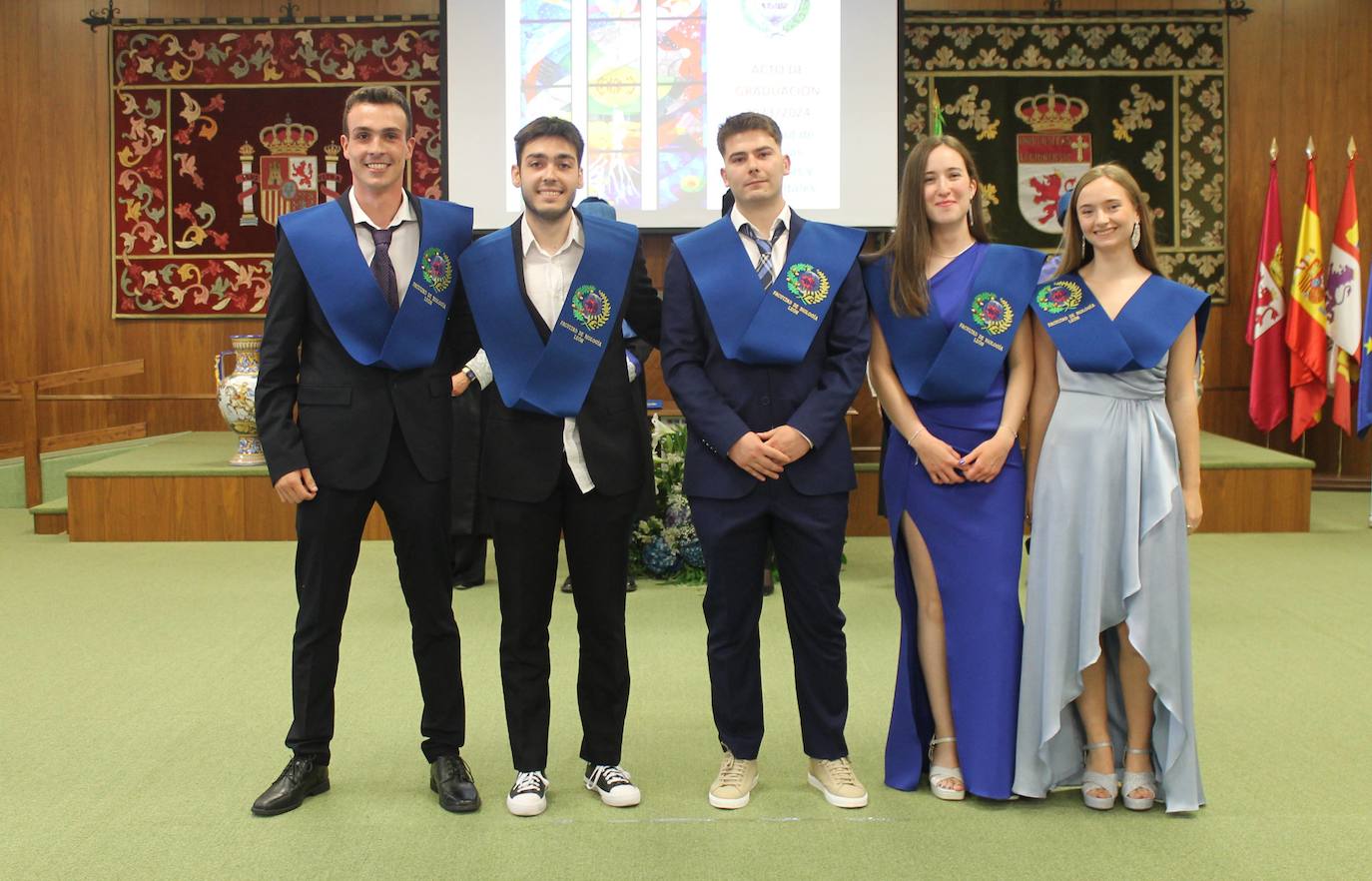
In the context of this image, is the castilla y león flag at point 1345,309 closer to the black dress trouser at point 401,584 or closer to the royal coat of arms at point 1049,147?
the royal coat of arms at point 1049,147

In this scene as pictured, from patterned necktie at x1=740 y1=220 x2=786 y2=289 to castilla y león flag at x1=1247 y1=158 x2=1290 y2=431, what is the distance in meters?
5.45

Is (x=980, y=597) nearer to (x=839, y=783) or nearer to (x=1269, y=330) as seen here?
(x=839, y=783)

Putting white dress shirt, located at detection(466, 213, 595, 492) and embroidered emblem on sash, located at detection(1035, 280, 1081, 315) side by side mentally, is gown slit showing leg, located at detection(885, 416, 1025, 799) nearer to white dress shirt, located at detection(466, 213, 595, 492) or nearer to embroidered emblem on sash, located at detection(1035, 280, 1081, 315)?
embroidered emblem on sash, located at detection(1035, 280, 1081, 315)

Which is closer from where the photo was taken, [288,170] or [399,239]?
[399,239]

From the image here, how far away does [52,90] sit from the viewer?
7.74m

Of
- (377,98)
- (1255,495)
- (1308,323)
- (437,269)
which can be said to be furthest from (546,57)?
(437,269)

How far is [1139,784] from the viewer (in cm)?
268

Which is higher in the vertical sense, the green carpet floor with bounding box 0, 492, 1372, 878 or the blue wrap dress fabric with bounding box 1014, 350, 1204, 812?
the blue wrap dress fabric with bounding box 1014, 350, 1204, 812

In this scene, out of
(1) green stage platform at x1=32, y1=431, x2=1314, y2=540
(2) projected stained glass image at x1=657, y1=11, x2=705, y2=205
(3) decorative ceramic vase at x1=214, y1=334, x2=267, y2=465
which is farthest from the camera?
(2) projected stained glass image at x1=657, y1=11, x2=705, y2=205

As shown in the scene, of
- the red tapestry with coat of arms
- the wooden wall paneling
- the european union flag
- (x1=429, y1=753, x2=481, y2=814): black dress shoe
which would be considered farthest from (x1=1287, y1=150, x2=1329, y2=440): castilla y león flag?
(x1=429, y1=753, x2=481, y2=814): black dress shoe

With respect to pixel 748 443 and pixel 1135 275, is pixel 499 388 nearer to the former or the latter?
pixel 748 443

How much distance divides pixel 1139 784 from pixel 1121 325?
3.04 feet

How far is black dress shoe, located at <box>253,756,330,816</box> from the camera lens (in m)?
2.70

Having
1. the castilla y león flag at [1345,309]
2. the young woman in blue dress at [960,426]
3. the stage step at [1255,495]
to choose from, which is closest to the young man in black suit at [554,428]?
the young woman in blue dress at [960,426]
